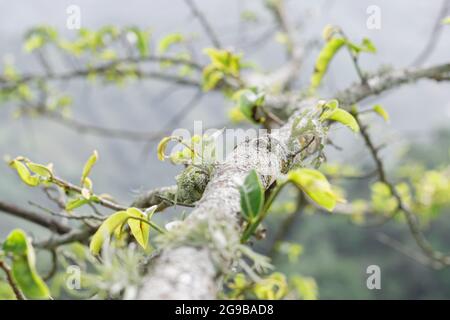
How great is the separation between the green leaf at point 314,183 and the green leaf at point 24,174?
0.33m

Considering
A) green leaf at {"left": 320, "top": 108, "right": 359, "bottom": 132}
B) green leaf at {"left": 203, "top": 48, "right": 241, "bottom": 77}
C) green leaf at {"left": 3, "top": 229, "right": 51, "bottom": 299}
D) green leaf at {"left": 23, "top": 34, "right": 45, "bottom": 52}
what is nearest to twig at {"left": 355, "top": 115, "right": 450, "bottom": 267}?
green leaf at {"left": 203, "top": 48, "right": 241, "bottom": 77}

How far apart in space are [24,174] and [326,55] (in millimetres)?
427

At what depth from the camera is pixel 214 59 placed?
0.79 m

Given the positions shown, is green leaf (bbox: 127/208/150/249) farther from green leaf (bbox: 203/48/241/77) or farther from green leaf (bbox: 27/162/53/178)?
green leaf (bbox: 203/48/241/77)

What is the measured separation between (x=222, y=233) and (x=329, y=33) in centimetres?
50

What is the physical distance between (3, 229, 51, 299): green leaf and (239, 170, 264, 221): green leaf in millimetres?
129

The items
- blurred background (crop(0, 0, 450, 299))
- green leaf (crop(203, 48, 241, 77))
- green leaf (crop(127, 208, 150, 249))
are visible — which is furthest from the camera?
blurred background (crop(0, 0, 450, 299))

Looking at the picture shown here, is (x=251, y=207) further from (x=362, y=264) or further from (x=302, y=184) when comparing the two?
(x=362, y=264)

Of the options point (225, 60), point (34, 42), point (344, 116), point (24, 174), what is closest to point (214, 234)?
point (344, 116)

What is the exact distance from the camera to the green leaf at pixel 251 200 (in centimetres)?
29

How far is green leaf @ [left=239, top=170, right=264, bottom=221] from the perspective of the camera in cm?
29

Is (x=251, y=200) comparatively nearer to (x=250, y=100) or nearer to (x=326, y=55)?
(x=250, y=100)

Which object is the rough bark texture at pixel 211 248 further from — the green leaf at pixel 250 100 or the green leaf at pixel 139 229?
the green leaf at pixel 250 100
